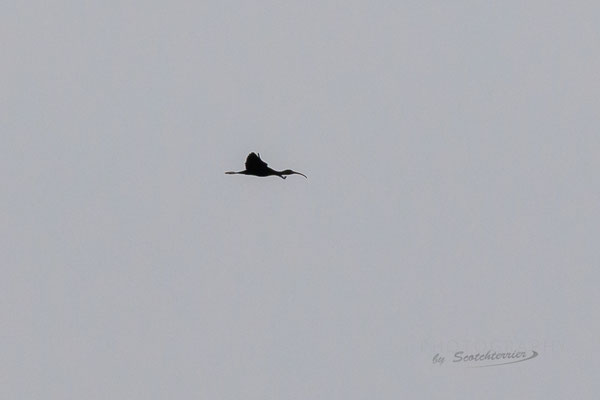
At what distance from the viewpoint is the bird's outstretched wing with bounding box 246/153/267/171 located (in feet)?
372

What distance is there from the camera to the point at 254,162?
4469 inches

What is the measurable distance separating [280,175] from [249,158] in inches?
98.2

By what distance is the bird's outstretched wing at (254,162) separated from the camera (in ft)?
372

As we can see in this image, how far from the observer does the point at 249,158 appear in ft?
372

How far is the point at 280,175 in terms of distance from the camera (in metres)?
116
